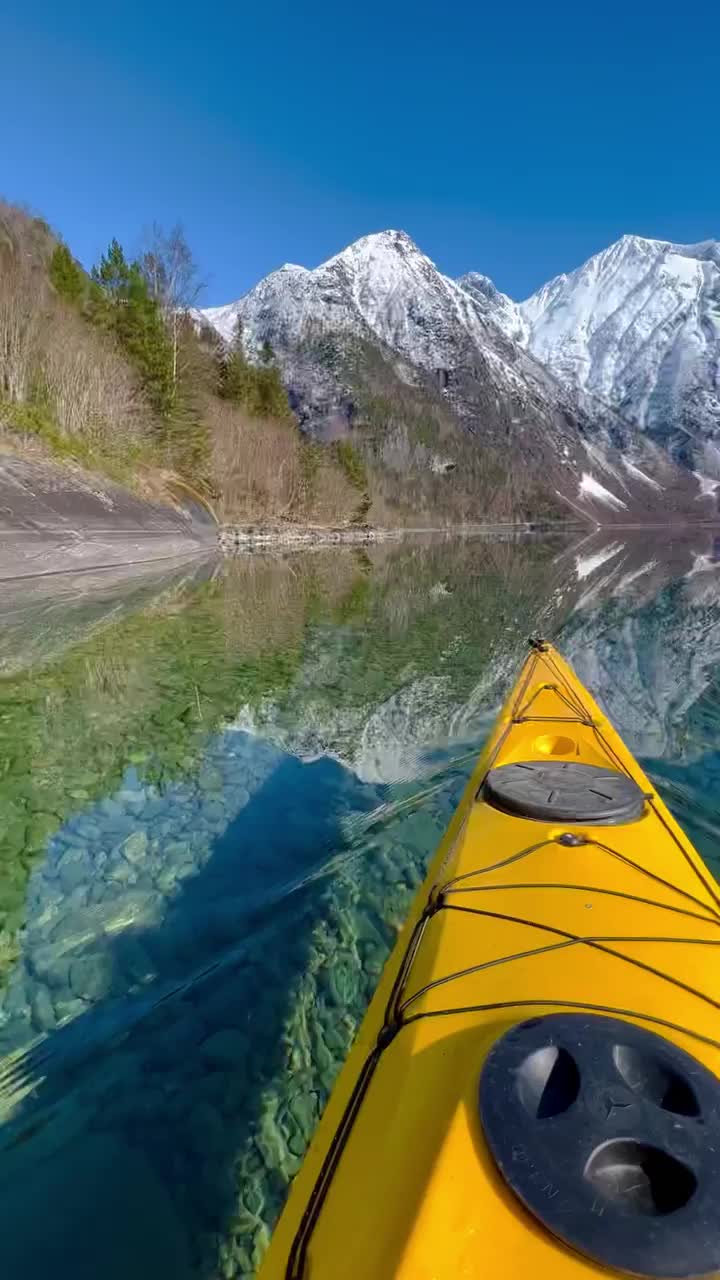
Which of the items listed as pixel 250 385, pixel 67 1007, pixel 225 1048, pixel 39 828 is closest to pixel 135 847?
pixel 39 828

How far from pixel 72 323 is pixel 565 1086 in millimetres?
27017

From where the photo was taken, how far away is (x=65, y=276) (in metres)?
26.2

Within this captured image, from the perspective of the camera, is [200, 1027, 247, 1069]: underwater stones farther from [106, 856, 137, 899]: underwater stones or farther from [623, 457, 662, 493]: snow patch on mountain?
[623, 457, 662, 493]: snow patch on mountain

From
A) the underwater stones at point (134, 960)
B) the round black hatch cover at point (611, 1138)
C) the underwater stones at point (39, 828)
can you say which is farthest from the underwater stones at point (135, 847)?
the round black hatch cover at point (611, 1138)

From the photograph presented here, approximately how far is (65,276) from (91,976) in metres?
31.0

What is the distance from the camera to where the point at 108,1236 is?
1863mm

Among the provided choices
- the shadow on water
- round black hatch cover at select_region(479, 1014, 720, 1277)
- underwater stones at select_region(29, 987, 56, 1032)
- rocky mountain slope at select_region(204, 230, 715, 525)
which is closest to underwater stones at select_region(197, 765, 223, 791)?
the shadow on water

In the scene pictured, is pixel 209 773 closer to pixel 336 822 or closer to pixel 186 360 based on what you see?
pixel 336 822

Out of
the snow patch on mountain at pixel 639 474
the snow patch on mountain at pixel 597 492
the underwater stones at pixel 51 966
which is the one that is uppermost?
the snow patch on mountain at pixel 639 474

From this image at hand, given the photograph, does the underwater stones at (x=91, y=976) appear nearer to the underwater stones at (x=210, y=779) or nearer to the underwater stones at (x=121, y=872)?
the underwater stones at (x=121, y=872)

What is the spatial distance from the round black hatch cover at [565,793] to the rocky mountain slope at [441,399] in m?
84.7

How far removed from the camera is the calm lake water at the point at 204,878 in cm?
203

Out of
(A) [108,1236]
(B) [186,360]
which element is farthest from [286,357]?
(A) [108,1236]

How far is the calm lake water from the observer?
2.03 meters
